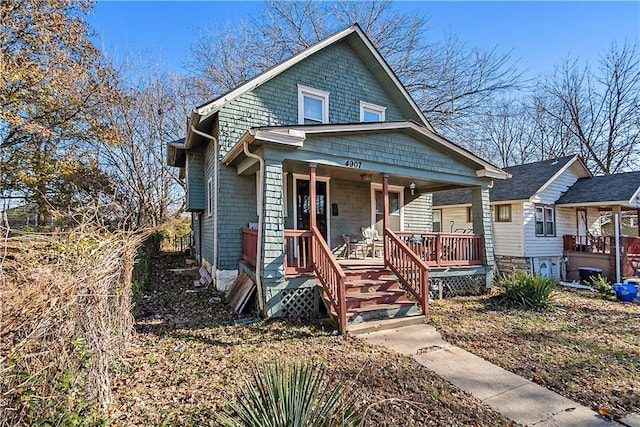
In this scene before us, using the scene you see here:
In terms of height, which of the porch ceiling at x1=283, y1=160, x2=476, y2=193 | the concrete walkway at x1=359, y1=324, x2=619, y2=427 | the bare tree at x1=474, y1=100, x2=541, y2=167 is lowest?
the concrete walkway at x1=359, y1=324, x2=619, y2=427

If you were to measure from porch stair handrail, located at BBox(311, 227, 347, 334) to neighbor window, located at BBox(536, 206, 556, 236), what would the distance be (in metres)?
11.9

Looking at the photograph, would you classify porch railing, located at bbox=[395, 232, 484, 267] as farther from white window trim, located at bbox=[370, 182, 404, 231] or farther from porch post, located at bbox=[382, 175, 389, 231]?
white window trim, located at bbox=[370, 182, 404, 231]

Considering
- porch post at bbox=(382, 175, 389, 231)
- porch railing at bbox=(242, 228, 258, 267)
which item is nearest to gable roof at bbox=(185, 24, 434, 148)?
porch railing at bbox=(242, 228, 258, 267)

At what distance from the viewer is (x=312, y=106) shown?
401 inches

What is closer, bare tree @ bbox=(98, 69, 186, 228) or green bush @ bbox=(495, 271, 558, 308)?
green bush @ bbox=(495, 271, 558, 308)

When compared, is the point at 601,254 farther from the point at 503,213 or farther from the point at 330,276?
the point at 330,276

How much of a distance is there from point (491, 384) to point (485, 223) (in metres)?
6.54

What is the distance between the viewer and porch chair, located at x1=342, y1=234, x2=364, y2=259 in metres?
9.48

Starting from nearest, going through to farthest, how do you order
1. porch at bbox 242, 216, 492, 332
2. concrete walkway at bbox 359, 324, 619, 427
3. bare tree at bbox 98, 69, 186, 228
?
1. concrete walkway at bbox 359, 324, 619, 427
2. porch at bbox 242, 216, 492, 332
3. bare tree at bbox 98, 69, 186, 228

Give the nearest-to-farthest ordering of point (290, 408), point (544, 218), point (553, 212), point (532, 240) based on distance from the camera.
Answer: point (290, 408) < point (532, 240) < point (544, 218) < point (553, 212)

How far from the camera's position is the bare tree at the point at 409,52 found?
57.6ft

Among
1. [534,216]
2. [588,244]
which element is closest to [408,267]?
[534,216]

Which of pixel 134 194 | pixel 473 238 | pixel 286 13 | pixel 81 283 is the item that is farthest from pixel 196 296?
pixel 286 13

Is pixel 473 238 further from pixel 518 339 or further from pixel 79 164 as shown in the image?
pixel 79 164
